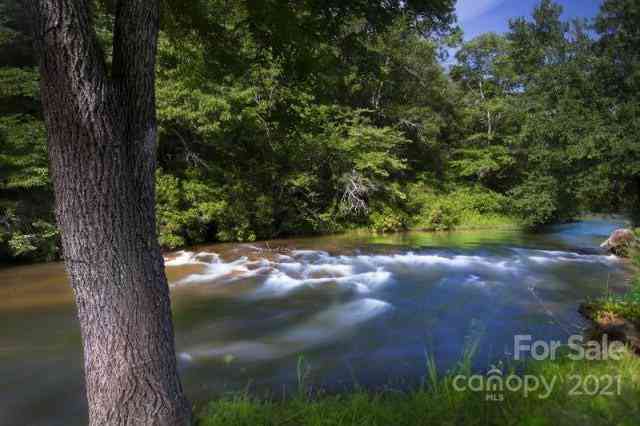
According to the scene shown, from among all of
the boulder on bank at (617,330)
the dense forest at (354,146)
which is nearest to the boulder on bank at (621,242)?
the dense forest at (354,146)

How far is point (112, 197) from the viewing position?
2252mm

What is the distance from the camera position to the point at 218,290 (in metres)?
8.09

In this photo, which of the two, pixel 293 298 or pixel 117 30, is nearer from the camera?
pixel 117 30

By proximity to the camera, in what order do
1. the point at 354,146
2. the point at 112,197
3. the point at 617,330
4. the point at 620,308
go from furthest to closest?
the point at 354,146 → the point at 620,308 → the point at 617,330 → the point at 112,197

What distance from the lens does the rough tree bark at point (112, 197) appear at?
2.09 meters

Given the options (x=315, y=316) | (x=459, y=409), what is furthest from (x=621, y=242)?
(x=459, y=409)

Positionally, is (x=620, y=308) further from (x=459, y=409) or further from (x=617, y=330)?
(x=459, y=409)

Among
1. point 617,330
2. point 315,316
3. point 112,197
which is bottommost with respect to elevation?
point 315,316

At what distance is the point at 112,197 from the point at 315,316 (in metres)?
4.75

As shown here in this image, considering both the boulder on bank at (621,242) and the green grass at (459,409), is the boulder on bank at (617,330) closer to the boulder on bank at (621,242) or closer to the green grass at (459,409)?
the green grass at (459,409)

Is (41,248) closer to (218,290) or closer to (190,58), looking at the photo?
(218,290)

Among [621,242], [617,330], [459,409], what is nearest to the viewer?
[459,409]

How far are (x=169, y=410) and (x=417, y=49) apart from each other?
73.0ft

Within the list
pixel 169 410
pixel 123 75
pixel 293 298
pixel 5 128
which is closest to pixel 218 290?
pixel 293 298
